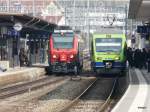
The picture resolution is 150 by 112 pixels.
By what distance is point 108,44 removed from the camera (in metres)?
37.1

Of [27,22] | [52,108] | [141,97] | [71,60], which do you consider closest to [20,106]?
[52,108]

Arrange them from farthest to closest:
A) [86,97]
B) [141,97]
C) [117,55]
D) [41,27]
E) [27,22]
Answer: [41,27] < [27,22] < [117,55] < [86,97] < [141,97]

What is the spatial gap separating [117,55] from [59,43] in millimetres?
5138

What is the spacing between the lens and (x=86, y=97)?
22.9m

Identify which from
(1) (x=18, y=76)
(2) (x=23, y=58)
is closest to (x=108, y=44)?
(1) (x=18, y=76)

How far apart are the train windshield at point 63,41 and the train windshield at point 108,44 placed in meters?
3.15

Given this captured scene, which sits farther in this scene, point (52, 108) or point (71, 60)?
point (71, 60)

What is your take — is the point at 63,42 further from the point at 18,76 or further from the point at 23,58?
the point at 18,76

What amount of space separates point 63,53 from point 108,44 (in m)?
3.85

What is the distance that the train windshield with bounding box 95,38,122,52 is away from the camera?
36906 millimetres

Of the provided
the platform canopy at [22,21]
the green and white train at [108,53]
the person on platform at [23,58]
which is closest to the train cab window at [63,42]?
the platform canopy at [22,21]

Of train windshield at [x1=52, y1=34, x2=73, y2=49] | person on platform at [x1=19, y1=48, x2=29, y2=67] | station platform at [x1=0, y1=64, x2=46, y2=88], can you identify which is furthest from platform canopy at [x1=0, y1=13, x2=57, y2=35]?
station platform at [x1=0, y1=64, x2=46, y2=88]

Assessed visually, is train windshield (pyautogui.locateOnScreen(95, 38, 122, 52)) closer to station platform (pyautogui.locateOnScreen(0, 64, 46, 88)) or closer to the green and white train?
the green and white train

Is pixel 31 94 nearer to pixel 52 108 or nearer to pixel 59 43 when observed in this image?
pixel 52 108
